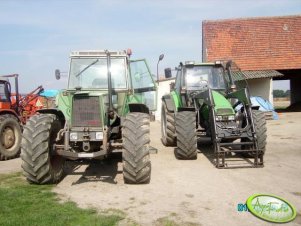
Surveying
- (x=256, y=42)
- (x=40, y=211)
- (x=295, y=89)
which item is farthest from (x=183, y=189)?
(x=295, y=89)

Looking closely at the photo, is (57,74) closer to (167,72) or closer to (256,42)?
(167,72)

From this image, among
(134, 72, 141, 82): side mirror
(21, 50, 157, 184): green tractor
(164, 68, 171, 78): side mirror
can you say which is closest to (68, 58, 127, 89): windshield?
(21, 50, 157, 184): green tractor

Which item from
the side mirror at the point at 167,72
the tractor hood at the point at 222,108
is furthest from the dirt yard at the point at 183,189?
the side mirror at the point at 167,72

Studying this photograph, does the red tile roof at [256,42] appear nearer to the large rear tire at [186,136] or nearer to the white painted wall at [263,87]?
the white painted wall at [263,87]

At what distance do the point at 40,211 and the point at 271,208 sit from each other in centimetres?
303

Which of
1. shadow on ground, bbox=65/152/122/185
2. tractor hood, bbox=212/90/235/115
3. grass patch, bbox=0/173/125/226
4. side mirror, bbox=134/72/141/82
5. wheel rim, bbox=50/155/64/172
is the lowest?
shadow on ground, bbox=65/152/122/185

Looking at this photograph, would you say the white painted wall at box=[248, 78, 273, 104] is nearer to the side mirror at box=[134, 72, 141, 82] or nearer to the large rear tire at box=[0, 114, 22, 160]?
the side mirror at box=[134, 72, 141, 82]

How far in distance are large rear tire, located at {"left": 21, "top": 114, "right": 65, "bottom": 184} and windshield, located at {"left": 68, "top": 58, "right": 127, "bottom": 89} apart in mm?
1356

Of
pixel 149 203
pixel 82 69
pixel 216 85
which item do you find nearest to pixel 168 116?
pixel 216 85

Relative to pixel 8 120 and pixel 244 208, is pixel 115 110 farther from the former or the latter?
pixel 8 120

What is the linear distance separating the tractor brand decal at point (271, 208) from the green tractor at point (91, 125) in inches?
71.3

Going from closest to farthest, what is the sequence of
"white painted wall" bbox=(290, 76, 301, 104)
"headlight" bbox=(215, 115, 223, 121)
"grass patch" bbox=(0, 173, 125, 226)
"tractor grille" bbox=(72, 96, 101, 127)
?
"grass patch" bbox=(0, 173, 125, 226) → "tractor grille" bbox=(72, 96, 101, 127) → "headlight" bbox=(215, 115, 223, 121) → "white painted wall" bbox=(290, 76, 301, 104)

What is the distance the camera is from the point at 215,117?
8008 millimetres

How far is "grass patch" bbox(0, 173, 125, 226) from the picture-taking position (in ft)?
14.4
